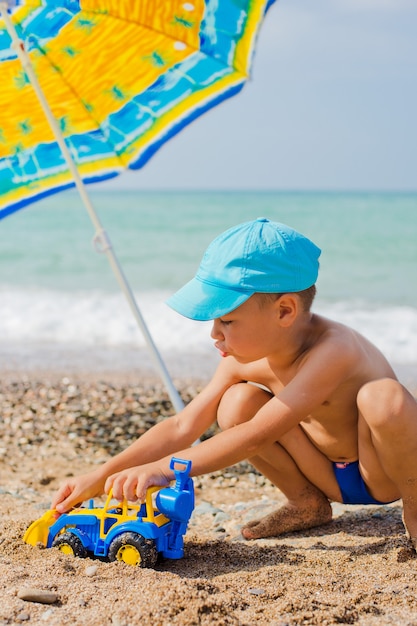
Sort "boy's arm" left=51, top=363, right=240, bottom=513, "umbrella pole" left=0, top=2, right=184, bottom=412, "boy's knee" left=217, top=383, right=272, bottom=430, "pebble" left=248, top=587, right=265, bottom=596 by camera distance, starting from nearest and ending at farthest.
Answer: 1. "pebble" left=248, top=587, right=265, bottom=596
2. "boy's arm" left=51, top=363, right=240, bottom=513
3. "boy's knee" left=217, top=383, right=272, bottom=430
4. "umbrella pole" left=0, top=2, right=184, bottom=412

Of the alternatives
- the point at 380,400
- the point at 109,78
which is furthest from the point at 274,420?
the point at 109,78

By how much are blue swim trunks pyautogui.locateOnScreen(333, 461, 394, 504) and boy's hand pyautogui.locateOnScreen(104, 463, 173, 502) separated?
28.0 inches

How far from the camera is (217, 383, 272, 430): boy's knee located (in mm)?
2752

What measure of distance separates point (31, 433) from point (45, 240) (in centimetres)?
1606

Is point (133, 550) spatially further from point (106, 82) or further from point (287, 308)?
point (106, 82)

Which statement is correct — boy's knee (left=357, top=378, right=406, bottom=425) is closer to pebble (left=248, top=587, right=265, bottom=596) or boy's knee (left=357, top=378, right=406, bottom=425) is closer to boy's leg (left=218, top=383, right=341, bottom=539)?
boy's leg (left=218, top=383, right=341, bottom=539)

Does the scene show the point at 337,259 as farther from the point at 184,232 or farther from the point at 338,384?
the point at 338,384

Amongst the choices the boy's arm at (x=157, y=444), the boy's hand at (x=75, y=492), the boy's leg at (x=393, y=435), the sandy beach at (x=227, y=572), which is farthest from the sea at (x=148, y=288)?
the boy's leg at (x=393, y=435)

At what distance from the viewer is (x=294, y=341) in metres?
2.64

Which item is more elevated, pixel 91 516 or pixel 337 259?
pixel 91 516

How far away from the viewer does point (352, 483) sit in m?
2.81

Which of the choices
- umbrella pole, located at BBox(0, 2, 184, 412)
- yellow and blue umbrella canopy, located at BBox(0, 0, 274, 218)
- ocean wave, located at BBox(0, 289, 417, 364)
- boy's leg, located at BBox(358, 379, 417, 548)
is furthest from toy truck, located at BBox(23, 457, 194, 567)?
ocean wave, located at BBox(0, 289, 417, 364)

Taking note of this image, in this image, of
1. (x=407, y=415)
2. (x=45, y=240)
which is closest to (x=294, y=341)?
(x=407, y=415)

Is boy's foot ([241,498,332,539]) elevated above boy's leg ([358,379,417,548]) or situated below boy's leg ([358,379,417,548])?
below
